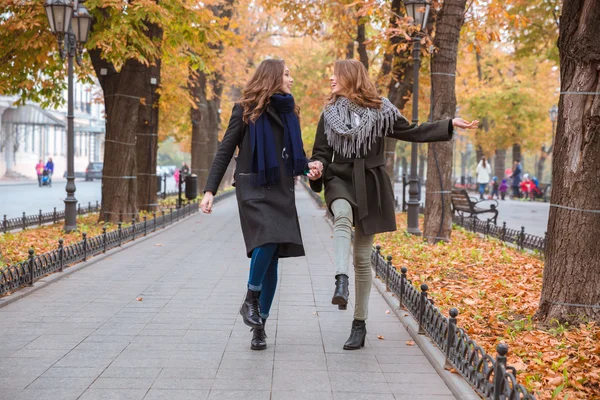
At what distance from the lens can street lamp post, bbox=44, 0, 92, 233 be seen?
12922 millimetres

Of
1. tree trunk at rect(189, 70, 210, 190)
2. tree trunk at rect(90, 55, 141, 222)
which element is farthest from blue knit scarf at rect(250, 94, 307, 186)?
tree trunk at rect(189, 70, 210, 190)

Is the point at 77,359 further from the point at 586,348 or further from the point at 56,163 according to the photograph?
the point at 56,163

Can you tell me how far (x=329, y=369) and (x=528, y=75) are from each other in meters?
39.3

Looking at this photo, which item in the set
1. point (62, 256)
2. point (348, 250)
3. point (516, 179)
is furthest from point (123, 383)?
point (516, 179)

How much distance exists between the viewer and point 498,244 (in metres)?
12.6

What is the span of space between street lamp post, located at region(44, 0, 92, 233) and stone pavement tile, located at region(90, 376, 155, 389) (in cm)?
940

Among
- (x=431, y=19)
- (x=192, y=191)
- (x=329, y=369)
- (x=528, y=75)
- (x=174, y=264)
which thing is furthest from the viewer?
(x=528, y=75)

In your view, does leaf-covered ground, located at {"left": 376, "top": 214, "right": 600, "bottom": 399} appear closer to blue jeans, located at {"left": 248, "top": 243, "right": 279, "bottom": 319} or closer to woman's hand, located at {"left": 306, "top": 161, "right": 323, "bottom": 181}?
blue jeans, located at {"left": 248, "top": 243, "right": 279, "bottom": 319}

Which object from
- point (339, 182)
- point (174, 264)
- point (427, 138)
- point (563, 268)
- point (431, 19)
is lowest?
point (174, 264)

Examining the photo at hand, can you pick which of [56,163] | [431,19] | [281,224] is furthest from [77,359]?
[56,163]

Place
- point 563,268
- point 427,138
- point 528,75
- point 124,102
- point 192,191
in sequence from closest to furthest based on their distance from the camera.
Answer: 1. point 427,138
2. point 563,268
3. point 124,102
4. point 192,191
5. point 528,75

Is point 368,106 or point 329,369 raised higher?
point 368,106

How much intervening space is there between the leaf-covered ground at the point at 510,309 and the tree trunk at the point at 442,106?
17.8 inches

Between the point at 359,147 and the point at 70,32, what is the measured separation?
974 cm
